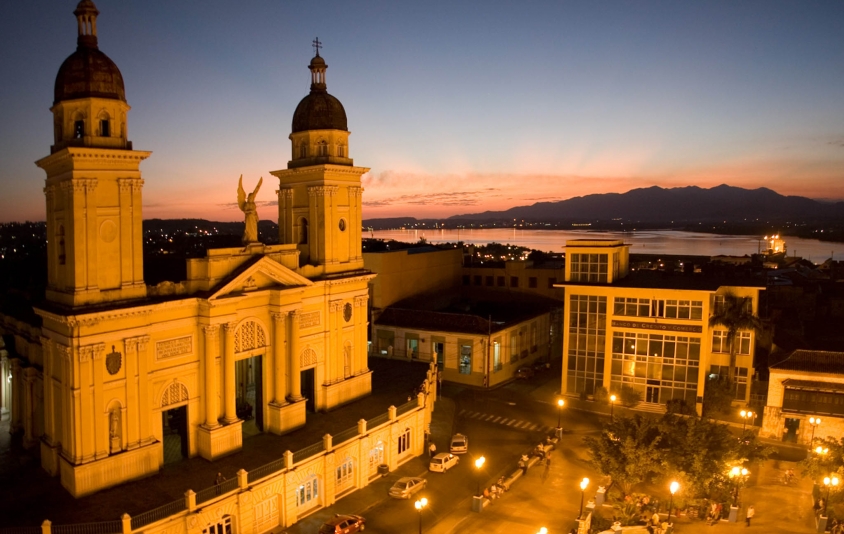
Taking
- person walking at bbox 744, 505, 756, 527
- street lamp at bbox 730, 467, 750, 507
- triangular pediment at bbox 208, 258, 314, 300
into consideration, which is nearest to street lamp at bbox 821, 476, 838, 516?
street lamp at bbox 730, 467, 750, 507

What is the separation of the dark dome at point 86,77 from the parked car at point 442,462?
22264 mm

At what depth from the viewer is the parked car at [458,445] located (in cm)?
3306

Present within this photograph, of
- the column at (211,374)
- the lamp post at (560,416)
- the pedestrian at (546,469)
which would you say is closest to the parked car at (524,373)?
the lamp post at (560,416)

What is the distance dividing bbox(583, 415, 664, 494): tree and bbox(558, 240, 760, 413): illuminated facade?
39.8 feet

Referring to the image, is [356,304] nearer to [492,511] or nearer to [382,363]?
[382,363]

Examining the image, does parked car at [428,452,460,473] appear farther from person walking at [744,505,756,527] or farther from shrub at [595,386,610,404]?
shrub at [595,386,610,404]

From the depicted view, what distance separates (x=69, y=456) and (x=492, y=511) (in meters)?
17.4

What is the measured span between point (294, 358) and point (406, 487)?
833 centimetres

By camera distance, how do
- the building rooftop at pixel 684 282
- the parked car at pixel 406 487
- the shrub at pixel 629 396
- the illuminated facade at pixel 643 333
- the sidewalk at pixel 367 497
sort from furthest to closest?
the shrub at pixel 629 396
the building rooftop at pixel 684 282
the illuminated facade at pixel 643 333
the parked car at pixel 406 487
the sidewalk at pixel 367 497

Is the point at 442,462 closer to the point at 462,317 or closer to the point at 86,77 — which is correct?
the point at 462,317

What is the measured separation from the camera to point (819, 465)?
89.6 ft

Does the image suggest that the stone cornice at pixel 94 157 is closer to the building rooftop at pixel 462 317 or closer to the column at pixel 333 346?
the column at pixel 333 346

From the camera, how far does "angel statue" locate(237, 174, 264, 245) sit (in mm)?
29000

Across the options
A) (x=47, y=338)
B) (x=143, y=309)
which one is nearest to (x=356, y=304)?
(x=143, y=309)
